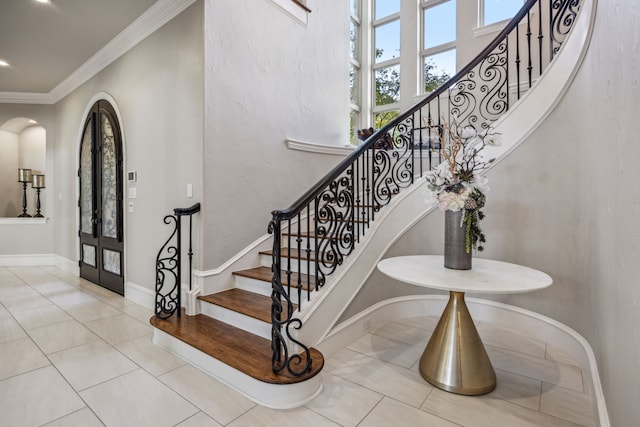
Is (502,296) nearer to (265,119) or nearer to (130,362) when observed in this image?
(265,119)

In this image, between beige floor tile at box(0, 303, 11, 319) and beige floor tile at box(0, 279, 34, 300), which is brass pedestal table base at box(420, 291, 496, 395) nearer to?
beige floor tile at box(0, 303, 11, 319)

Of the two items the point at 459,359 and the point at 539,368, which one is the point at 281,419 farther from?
the point at 539,368

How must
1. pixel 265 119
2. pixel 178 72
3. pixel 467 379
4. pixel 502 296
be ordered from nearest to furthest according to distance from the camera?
pixel 467 379, pixel 502 296, pixel 178 72, pixel 265 119

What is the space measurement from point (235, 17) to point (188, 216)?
1.98m

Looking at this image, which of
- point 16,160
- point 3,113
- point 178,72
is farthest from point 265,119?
point 16,160

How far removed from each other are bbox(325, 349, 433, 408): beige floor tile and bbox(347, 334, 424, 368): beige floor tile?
7 centimetres

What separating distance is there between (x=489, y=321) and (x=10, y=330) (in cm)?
437

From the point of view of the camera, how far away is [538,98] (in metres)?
2.51

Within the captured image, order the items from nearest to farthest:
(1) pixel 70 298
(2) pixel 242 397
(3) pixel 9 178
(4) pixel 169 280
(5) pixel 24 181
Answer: (2) pixel 242 397 < (4) pixel 169 280 < (1) pixel 70 298 < (5) pixel 24 181 < (3) pixel 9 178

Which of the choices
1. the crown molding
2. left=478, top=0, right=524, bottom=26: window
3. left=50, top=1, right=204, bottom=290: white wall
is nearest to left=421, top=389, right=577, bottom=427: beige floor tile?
left=50, top=1, right=204, bottom=290: white wall

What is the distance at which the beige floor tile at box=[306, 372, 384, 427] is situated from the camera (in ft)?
5.61

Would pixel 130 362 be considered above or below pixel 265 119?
below

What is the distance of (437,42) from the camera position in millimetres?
5133

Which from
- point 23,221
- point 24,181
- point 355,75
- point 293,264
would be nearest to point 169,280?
point 293,264
